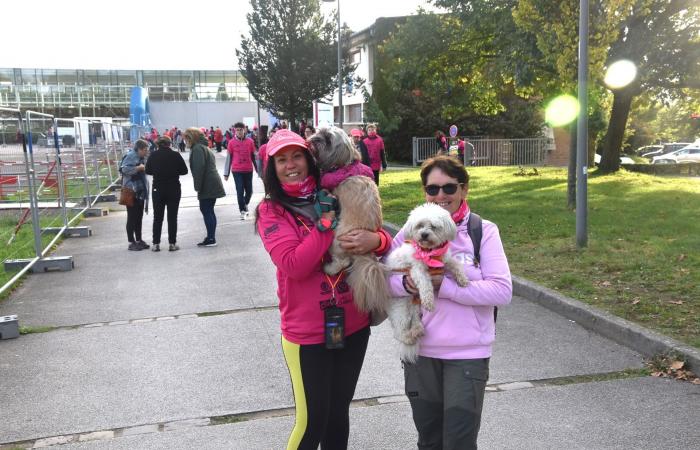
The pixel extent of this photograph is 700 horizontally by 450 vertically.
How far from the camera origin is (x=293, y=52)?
39.8 meters

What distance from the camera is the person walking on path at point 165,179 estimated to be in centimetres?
1004

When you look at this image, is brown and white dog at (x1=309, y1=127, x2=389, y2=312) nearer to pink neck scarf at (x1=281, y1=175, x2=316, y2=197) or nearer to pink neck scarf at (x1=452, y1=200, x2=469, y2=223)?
pink neck scarf at (x1=281, y1=175, x2=316, y2=197)

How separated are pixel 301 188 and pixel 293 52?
38789 mm

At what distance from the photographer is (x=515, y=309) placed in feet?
22.0

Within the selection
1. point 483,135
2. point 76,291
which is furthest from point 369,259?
point 483,135

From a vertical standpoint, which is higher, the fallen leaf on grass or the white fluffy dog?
the white fluffy dog

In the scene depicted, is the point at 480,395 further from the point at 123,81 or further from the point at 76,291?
the point at 123,81

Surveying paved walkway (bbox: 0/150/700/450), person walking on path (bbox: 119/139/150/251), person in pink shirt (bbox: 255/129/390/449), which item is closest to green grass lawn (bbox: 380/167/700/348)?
paved walkway (bbox: 0/150/700/450)

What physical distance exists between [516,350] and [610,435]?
1.61 m

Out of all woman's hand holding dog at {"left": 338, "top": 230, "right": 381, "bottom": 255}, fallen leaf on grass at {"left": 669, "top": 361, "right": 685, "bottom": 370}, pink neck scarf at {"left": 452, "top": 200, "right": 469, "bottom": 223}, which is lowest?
fallen leaf on grass at {"left": 669, "top": 361, "right": 685, "bottom": 370}

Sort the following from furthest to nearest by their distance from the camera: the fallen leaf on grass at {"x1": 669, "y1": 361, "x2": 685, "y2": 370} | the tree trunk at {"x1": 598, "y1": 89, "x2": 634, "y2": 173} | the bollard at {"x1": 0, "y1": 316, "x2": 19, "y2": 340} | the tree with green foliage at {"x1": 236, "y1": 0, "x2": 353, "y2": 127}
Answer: the tree with green foliage at {"x1": 236, "y1": 0, "x2": 353, "y2": 127} → the tree trunk at {"x1": 598, "y1": 89, "x2": 634, "y2": 173} → the bollard at {"x1": 0, "y1": 316, "x2": 19, "y2": 340} → the fallen leaf on grass at {"x1": 669, "y1": 361, "x2": 685, "y2": 370}

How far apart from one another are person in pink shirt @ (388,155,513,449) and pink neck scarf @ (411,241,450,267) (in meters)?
0.06

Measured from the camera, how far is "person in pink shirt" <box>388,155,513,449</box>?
2.61m

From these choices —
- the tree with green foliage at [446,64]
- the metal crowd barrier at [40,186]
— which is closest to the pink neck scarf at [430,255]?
the metal crowd barrier at [40,186]
